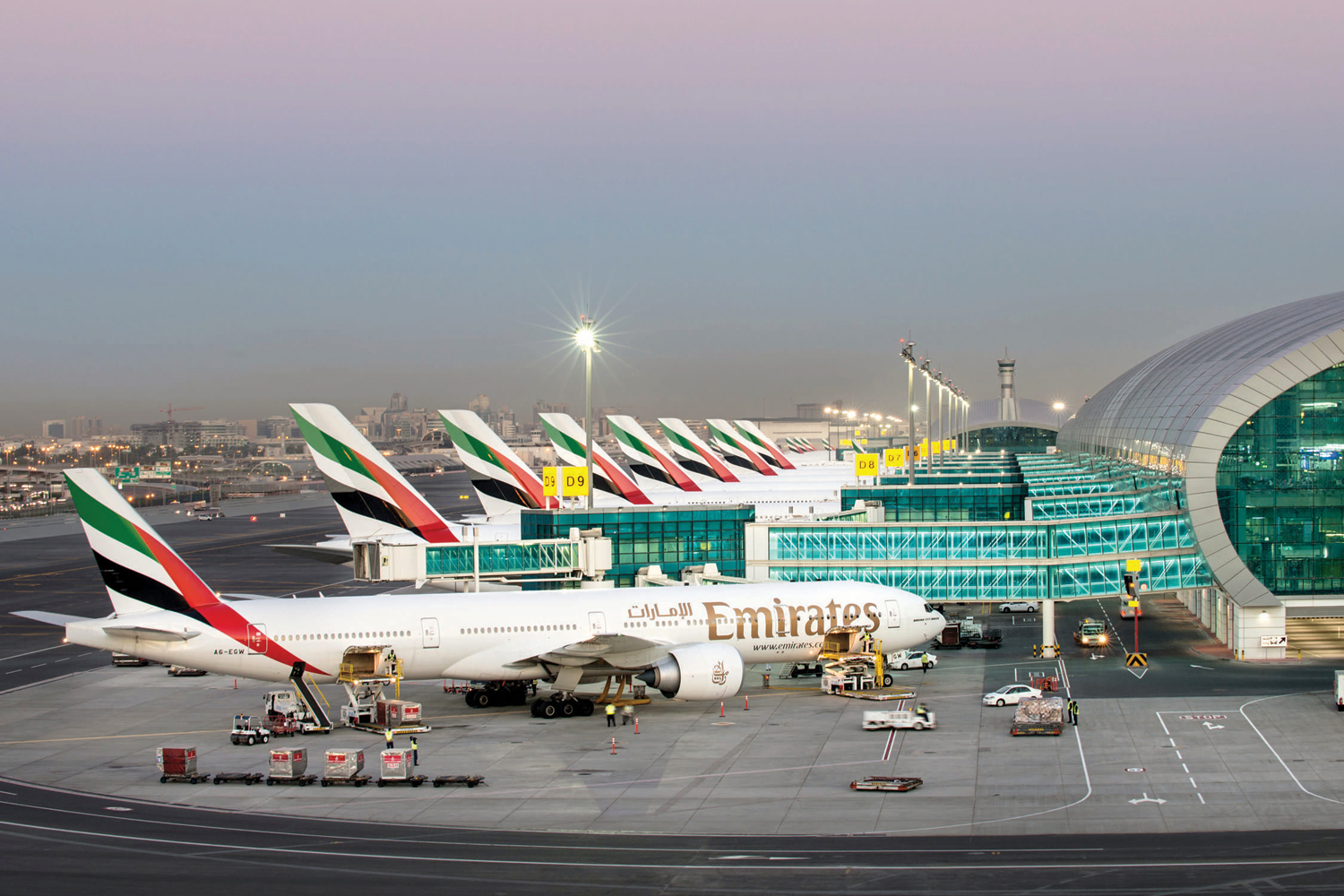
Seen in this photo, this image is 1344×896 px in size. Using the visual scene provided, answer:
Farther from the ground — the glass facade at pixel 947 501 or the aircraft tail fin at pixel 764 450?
the aircraft tail fin at pixel 764 450

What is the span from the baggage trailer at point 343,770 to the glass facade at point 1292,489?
4349 cm

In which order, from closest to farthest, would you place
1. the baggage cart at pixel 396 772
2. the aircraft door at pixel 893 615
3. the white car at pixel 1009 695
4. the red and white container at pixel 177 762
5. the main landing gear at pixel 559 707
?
the baggage cart at pixel 396 772
the red and white container at pixel 177 762
the main landing gear at pixel 559 707
the white car at pixel 1009 695
the aircraft door at pixel 893 615

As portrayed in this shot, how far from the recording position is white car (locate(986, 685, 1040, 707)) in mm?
47375

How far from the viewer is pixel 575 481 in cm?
6175

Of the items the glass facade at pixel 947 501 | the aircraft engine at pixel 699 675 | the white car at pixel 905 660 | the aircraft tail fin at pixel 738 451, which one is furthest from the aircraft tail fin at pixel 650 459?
the aircraft engine at pixel 699 675

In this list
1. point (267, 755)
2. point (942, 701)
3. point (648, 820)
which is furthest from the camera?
point (942, 701)

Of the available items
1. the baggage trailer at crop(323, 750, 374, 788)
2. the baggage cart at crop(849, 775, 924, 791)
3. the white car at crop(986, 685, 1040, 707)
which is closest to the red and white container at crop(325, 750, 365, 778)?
the baggage trailer at crop(323, 750, 374, 788)

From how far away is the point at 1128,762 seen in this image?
3784 centimetres

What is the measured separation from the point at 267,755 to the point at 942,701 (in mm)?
24440

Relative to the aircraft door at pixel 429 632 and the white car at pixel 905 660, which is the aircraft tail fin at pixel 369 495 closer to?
the aircraft door at pixel 429 632

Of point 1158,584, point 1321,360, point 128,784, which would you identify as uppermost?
point 1321,360

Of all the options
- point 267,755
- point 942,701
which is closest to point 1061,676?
point 942,701

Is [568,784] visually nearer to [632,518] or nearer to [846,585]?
[846,585]

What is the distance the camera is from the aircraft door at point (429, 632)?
4712cm
